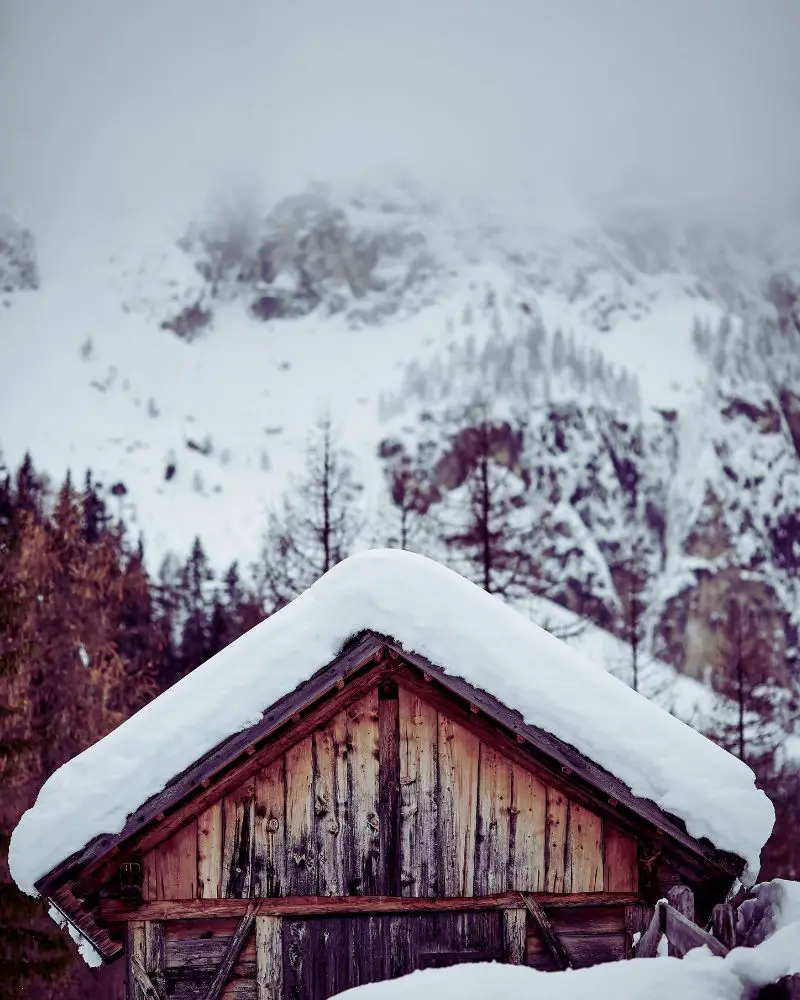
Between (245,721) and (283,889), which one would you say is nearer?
(245,721)

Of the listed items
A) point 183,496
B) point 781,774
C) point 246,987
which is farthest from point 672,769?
point 183,496

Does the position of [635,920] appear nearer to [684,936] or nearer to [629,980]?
[684,936]

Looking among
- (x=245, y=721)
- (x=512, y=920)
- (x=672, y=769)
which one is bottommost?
(x=512, y=920)

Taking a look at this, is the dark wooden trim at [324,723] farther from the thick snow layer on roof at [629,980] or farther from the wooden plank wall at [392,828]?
the thick snow layer on roof at [629,980]

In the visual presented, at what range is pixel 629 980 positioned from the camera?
10.6ft

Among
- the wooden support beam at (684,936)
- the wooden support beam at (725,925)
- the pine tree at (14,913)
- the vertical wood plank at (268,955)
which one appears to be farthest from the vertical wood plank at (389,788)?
the pine tree at (14,913)

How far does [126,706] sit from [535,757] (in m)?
16.4

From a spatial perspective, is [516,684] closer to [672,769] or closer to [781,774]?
[672,769]

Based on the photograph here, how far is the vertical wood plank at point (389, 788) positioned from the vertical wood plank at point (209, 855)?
103cm

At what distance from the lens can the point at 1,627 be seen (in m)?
10.8

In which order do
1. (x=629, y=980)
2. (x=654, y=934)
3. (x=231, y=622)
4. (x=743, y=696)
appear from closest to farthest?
(x=629, y=980) < (x=654, y=934) < (x=743, y=696) < (x=231, y=622)

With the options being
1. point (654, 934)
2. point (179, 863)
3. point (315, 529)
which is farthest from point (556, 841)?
point (315, 529)

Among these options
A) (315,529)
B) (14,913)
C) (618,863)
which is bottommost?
(14,913)

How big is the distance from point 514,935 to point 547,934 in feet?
0.69
